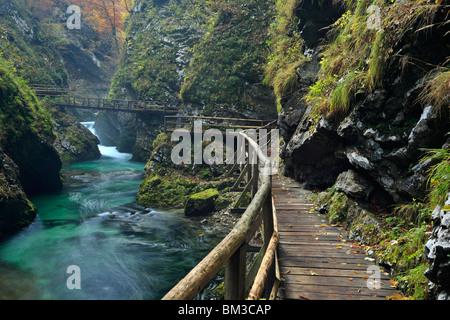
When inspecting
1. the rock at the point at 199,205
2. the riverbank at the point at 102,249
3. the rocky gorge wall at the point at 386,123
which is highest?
the rocky gorge wall at the point at 386,123

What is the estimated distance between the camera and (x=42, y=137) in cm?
1570

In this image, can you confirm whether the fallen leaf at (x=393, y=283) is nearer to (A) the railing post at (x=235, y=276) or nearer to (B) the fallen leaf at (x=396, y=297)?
(B) the fallen leaf at (x=396, y=297)

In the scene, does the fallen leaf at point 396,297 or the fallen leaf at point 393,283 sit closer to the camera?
the fallen leaf at point 396,297

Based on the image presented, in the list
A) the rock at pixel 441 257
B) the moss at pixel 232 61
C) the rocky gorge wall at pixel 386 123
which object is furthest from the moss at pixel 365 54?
the moss at pixel 232 61

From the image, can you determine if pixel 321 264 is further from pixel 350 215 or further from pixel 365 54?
pixel 365 54

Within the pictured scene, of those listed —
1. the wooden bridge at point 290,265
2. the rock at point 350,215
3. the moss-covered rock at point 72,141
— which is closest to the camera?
the wooden bridge at point 290,265

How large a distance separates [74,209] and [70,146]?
16.3 metres

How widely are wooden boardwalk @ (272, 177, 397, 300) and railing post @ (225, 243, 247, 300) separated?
996mm

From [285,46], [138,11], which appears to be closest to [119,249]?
[285,46]

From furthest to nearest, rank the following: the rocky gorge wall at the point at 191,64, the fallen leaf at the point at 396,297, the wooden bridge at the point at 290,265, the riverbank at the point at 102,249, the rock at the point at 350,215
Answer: the rocky gorge wall at the point at 191,64 → the riverbank at the point at 102,249 → the rock at the point at 350,215 → the fallen leaf at the point at 396,297 → the wooden bridge at the point at 290,265

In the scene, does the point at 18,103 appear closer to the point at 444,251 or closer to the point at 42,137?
the point at 42,137

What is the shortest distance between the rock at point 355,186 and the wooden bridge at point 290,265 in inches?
30.9

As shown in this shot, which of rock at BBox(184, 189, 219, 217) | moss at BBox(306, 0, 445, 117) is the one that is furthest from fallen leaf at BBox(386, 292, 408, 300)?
rock at BBox(184, 189, 219, 217)

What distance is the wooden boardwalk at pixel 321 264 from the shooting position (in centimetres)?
329
